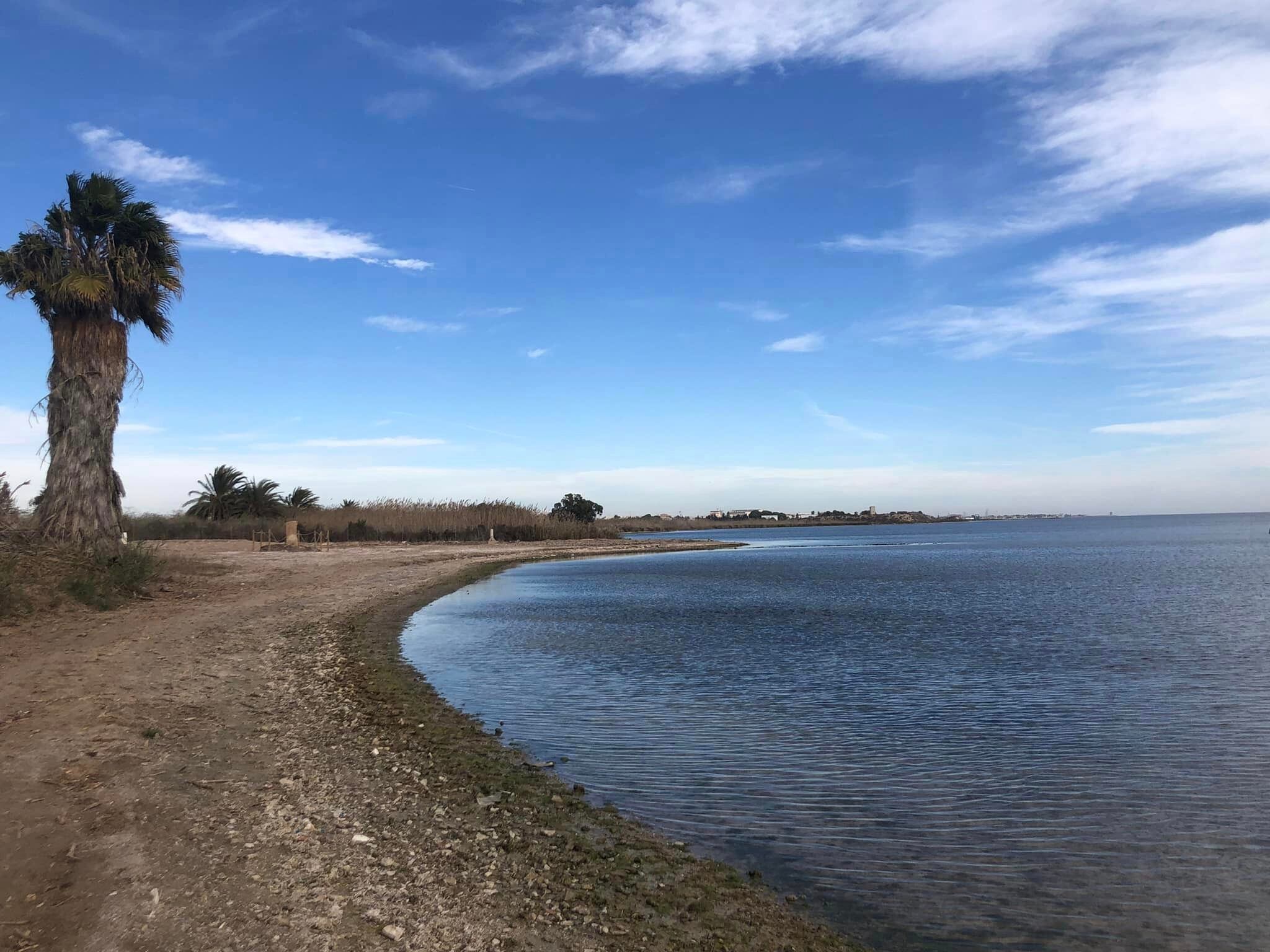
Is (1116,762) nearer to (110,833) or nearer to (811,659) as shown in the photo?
(811,659)

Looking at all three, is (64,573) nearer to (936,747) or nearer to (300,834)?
(300,834)

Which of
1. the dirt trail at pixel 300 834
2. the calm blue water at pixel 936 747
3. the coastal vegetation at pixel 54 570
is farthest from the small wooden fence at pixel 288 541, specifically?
the dirt trail at pixel 300 834

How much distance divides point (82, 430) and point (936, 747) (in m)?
21.5

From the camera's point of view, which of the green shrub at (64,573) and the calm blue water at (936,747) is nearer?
the calm blue water at (936,747)

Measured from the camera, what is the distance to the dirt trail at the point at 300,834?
478cm

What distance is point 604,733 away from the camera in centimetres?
1011

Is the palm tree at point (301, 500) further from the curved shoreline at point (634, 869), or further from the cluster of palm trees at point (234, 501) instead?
the curved shoreline at point (634, 869)

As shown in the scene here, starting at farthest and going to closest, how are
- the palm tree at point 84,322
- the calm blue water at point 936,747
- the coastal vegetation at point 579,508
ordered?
the coastal vegetation at point 579,508, the palm tree at point 84,322, the calm blue water at point 936,747

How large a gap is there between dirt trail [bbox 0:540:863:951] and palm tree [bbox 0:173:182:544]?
9.72m

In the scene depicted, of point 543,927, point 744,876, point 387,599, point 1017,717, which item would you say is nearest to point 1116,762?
point 1017,717

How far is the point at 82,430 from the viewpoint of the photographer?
68.8ft

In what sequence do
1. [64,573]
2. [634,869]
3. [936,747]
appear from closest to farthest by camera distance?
[634,869], [936,747], [64,573]

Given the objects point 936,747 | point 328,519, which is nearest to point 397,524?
point 328,519

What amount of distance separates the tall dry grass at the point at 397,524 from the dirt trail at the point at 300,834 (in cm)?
4524
